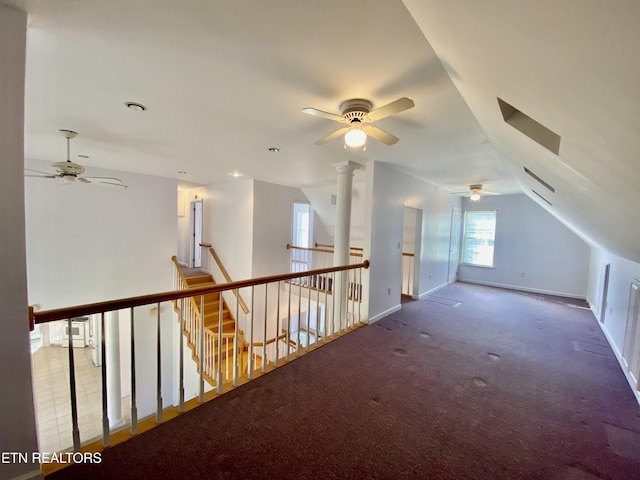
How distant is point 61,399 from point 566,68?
7.40 m

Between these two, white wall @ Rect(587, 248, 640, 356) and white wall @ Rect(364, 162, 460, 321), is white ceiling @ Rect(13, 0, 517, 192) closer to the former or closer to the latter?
white wall @ Rect(364, 162, 460, 321)

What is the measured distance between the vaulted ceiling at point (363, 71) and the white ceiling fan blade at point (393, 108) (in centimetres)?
18

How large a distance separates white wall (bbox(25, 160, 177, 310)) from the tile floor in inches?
67.4

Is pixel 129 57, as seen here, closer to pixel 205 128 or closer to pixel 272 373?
pixel 205 128

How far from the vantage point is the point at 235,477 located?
4.73 ft

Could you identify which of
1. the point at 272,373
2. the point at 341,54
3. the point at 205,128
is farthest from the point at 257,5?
the point at 272,373

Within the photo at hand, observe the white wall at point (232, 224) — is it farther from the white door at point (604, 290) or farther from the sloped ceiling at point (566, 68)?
the white door at point (604, 290)

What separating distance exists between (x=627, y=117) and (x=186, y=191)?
28.8 ft

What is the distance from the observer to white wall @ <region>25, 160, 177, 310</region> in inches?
167

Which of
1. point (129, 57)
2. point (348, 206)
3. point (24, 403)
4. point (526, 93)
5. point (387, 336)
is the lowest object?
point (387, 336)

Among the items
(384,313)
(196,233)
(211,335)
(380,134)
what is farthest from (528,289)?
(196,233)

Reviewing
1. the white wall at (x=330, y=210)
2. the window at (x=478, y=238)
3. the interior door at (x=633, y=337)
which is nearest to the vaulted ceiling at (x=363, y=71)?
the interior door at (x=633, y=337)

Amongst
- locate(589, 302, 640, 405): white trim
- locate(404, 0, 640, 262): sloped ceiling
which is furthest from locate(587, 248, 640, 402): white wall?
locate(404, 0, 640, 262): sloped ceiling

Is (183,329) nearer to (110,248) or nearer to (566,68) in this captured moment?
(110,248)
